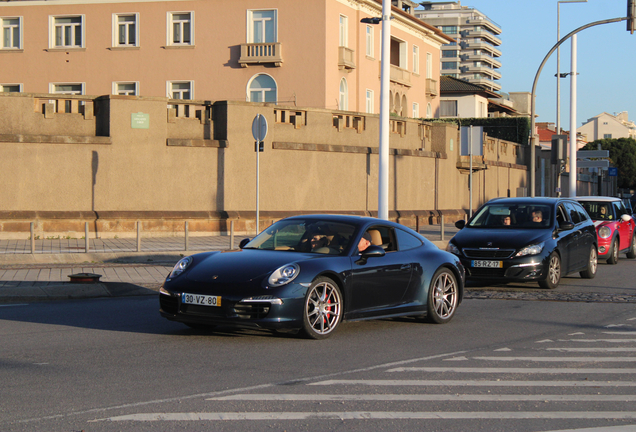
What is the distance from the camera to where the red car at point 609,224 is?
62.6ft

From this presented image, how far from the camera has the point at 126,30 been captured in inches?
1599

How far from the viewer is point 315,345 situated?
8.05m

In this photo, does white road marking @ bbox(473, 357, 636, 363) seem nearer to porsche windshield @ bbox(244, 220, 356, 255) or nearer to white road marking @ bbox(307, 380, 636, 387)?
white road marking @ bbox(307, 380, 636, 387)

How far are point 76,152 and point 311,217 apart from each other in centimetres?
1598

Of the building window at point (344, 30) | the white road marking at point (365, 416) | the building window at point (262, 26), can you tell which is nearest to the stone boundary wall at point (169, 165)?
the building window at point (262, 26)

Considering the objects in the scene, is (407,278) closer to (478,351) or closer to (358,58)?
(478,351)

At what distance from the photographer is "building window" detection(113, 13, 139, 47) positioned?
4041 centimetres

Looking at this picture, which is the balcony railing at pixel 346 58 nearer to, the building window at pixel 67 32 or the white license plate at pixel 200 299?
the building window at pixel 67 32

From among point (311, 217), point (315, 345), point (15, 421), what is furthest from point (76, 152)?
point (15, 421)

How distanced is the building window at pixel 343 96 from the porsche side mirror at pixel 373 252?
33.1m

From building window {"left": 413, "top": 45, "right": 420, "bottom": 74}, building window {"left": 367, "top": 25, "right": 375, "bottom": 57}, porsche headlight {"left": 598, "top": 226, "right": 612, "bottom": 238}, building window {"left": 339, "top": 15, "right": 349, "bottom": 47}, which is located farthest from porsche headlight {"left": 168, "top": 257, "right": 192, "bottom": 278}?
building window {"left": 413, "top": 45, "right": 420, "bottom": 74}

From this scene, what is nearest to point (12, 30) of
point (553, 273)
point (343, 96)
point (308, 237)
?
point (343, 96)

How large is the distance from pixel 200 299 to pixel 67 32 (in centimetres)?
3626

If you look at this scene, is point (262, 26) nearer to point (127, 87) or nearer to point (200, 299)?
point (127, 87)
